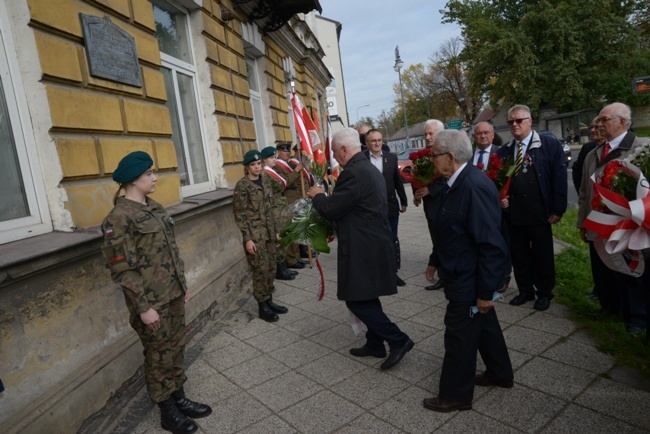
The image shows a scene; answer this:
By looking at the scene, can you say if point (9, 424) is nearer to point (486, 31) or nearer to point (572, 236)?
point (572, 236)

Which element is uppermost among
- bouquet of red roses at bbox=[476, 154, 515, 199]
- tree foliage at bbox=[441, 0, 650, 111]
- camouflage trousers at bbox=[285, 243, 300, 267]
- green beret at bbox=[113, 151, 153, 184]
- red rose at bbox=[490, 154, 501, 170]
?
tree foliage at bbox=[441, 0, 650, 111]

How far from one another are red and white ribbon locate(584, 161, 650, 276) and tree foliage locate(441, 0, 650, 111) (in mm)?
34895

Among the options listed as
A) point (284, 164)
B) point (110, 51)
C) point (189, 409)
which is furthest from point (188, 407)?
point (284, 164)

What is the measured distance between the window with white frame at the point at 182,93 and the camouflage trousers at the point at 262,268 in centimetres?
151

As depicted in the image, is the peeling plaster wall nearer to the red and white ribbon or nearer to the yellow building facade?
the yellow building facade

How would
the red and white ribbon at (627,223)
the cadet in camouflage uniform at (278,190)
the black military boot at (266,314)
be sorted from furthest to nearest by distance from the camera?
the cadet in camouflage uniform at (278,190) < the black military boot at (266,314) < the red and white ribbon at (627,223)

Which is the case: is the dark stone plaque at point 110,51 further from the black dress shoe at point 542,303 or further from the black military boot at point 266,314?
the black dress shoe at point 542,303

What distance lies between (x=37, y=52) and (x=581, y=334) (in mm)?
4908

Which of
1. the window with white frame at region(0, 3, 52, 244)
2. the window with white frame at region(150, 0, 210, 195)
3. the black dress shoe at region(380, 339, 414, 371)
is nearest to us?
the window with white frame at region(0, 3, 52, 244)

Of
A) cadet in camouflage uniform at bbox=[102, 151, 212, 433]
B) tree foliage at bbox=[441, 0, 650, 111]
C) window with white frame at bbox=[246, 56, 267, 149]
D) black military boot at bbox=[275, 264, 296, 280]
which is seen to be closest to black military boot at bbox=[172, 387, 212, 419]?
cadet in camouflage uniform at bbox=[102, 151, 212, 433]

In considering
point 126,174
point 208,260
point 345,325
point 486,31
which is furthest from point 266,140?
point 486,31

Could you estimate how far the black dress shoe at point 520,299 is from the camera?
4.68 metres

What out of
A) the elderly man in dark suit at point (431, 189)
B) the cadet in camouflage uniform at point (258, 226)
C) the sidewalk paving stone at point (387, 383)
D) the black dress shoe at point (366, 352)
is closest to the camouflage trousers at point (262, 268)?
the cadet in camouflage uniform at point (258, 226)

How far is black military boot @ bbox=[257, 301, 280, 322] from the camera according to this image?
195 inches
